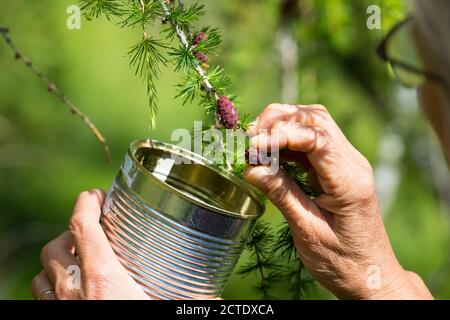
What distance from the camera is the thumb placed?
1.18 metres

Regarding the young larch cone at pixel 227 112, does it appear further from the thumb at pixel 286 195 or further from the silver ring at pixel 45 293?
the silver ring at pixel 45 293

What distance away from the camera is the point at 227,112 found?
3.93 feet

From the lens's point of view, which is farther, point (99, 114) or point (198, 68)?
point (99, 114)

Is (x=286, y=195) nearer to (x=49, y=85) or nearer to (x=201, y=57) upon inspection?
(x=201, y=57)

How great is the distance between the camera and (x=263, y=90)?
329 cm

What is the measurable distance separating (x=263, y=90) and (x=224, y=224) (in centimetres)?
222

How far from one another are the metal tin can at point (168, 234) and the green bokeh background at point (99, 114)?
173 cm

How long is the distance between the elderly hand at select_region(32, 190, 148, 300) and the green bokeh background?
1.69 m

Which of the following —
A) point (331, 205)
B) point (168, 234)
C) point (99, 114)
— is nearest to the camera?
point (168, 234)

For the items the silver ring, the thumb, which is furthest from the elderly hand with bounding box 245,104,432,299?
the silver ring

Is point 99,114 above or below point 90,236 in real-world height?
above

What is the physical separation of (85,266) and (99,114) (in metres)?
2.56


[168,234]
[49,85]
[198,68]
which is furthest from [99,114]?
[168,234]
